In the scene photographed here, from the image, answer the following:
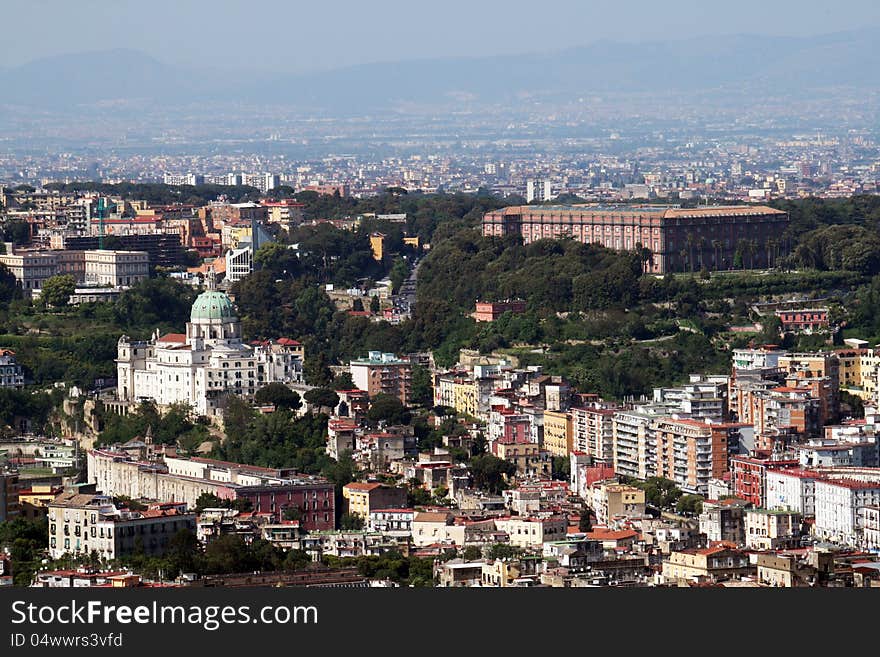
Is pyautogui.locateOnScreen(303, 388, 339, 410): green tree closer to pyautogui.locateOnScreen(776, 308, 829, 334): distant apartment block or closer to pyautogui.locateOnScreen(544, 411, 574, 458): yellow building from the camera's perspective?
pyautogui.locateOnScreen(544, 411, 574, 458): yellow building

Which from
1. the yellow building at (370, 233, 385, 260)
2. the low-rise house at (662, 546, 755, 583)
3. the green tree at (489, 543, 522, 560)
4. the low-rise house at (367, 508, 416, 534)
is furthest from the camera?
the yellow building at (370, 233, 385, 260)

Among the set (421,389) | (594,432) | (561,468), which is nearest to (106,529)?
(561,468)

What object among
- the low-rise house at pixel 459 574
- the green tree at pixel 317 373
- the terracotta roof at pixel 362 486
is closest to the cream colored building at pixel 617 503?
the terracotta roof at pixel 362 486

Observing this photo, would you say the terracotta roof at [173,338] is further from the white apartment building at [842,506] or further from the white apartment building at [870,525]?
the white apartment building at [870,525]

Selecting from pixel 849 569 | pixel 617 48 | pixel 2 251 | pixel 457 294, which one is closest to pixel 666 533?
pixel 849 569

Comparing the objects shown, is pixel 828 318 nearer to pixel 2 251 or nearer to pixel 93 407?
pixel 93 407

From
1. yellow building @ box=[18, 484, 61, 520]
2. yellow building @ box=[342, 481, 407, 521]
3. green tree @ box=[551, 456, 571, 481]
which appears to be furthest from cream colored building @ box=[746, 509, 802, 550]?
yellow building @ box=[18, 484, 61, 520]

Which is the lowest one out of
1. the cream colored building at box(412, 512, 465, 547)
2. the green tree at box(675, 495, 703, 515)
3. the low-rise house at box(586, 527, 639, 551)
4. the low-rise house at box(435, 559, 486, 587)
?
the green tree at box(675, 495, 703, 515)
